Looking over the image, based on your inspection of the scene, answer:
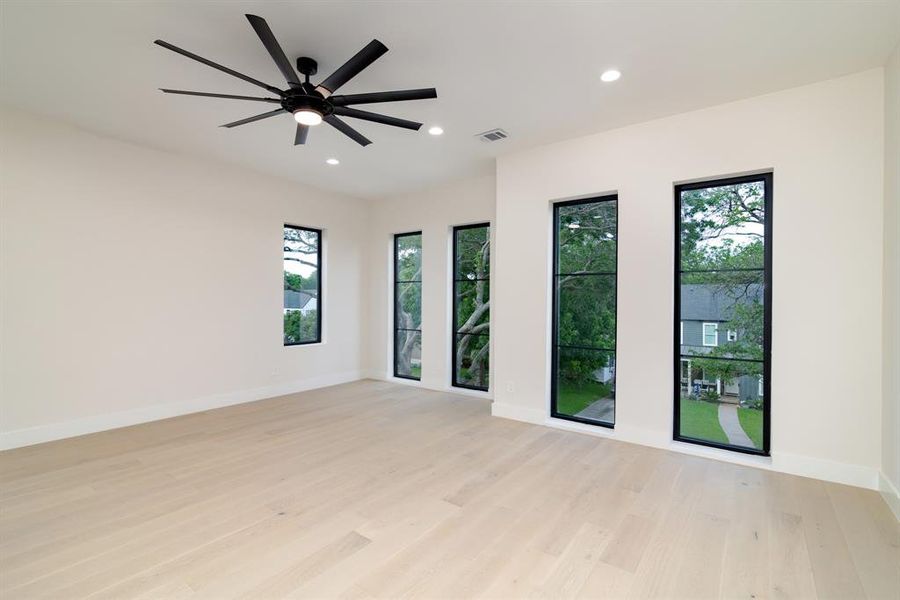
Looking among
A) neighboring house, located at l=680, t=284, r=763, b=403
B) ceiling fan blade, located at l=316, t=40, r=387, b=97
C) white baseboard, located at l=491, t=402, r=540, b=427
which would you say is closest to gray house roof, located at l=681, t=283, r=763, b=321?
neighboring house, located at l=680, t=284, r=763, b=403

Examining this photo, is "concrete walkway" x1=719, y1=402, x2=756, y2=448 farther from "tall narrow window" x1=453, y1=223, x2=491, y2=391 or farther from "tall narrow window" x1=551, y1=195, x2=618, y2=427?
"tall narrow window" x1=453, y1=223, x2=491, y2=391

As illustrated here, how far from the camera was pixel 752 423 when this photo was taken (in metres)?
3.44

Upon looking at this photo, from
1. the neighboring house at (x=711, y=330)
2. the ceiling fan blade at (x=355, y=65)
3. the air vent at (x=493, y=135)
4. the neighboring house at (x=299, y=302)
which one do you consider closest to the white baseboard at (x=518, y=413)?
the neighboring house at (x=711, y=330)

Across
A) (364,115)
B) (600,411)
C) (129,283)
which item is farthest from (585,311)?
(129,283)

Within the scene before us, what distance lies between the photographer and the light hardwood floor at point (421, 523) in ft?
6.34

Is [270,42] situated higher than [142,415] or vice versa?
[270,42]

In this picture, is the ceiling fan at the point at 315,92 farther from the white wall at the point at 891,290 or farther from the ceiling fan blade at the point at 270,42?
the white wall at the point at 891,290

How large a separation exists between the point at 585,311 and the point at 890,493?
248cm

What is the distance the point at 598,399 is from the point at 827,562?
2.20 metres

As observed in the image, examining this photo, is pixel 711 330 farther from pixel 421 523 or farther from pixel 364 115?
pixel 364 115

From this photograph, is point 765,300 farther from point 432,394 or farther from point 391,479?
point 432,394

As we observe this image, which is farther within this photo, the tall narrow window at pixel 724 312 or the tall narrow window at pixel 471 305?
the tall narrow window at pixel 471 305

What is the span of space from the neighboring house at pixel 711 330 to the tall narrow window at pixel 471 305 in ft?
8.34

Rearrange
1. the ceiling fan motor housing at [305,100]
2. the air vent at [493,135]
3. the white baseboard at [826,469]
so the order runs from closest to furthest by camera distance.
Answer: the ceiling fan motor housing at [305,100] < the white baseboard at [826,469] < the air vent at [493,135]
